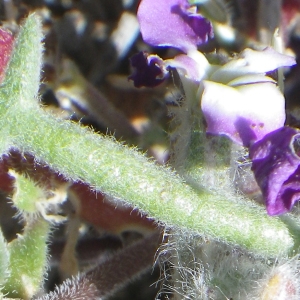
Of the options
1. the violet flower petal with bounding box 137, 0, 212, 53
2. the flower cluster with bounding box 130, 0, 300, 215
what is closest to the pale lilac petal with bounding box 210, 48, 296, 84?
the flower cluster with bounding box 130, 0, 300, 215

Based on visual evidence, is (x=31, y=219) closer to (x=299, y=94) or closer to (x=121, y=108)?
(x=121, y=108)

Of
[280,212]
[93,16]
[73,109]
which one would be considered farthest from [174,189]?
[93,16]

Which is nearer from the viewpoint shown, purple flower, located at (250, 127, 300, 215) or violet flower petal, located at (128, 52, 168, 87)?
purple flower, located at (250, 127, 300, 215)

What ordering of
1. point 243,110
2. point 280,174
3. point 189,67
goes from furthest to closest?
point 189,67 → point 243,110 → point 280,174

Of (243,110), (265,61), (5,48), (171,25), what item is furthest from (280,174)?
(5,48)

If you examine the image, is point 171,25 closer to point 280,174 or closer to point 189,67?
point 189,67

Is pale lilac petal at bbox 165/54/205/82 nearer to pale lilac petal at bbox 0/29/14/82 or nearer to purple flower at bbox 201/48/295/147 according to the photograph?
purple flower at bbox 201/48/295/147
